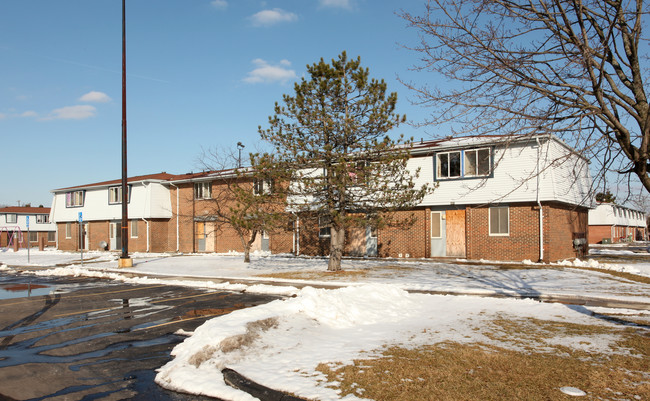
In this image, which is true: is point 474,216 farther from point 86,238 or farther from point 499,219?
Result: point 86,238

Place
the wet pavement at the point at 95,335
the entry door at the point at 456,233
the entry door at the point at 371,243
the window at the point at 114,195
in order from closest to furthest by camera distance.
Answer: the wet pavement at the point at 95,335 < the entry door at the point at 456,233 < the entry door at the point at 371,243 < the window at the point at 114,195

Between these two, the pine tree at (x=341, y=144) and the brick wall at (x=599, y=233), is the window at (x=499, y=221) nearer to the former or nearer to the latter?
the pine tree at (x=341, y=144)

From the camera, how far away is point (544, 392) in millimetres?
4746

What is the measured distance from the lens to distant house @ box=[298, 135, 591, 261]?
2176 cm

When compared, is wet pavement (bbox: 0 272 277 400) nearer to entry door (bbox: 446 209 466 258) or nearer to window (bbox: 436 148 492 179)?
entry door (bbox: 446 209 466 258)

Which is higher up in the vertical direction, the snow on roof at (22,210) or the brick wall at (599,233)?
the snow on roof at (22,210)

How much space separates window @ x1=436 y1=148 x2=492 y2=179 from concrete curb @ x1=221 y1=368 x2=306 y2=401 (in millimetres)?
19166

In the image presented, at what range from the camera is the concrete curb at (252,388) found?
16.0ft

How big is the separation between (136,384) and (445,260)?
779 inches

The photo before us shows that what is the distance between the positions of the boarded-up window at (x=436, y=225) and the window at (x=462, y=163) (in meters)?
2.09

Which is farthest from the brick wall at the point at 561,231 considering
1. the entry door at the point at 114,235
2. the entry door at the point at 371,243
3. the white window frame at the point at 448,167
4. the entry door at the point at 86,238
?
the entry door at the point at 86,238

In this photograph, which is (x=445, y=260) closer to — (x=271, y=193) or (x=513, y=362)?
(x=271, y=193)

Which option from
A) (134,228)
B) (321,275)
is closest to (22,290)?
(321,275)

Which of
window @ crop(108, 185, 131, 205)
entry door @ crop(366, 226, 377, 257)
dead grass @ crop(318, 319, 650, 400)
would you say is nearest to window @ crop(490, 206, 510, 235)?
entry door @ crop(366, 226, 377, 257)
